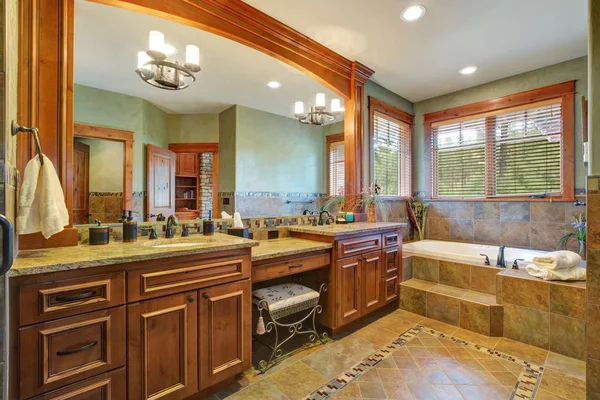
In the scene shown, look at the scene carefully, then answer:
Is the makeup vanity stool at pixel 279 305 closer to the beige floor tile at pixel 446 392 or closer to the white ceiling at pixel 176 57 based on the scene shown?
the beige floor tile at pixel 446 392

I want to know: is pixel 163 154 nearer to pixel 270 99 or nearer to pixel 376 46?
pixel 270 99

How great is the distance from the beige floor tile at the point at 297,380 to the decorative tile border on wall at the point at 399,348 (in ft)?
0.16

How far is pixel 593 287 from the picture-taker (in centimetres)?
149

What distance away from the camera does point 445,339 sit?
2.24 metres

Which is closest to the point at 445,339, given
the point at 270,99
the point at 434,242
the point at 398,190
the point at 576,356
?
the point at 576,356

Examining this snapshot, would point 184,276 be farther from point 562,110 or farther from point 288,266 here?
point 562,110

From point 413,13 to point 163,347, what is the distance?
2.88 metres

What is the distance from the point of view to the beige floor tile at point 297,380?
5.33ft

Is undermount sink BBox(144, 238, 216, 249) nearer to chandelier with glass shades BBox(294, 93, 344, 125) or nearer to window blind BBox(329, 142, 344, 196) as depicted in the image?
chandelier with glass shades BBox(294, 93, 344, 125)

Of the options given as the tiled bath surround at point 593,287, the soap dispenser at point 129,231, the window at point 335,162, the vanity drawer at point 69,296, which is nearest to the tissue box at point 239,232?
the soap dispenser at point 129,231

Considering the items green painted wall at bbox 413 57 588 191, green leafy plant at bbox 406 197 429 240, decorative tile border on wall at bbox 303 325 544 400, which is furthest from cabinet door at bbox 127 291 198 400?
green painted wall at bbox 413 57 588 191

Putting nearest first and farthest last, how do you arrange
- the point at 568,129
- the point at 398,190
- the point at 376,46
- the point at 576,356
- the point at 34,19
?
1. the point at 34,19
2. the point at 576,356
3. the point at 376,46
4. the point at 568,129
5. the point at 398,190

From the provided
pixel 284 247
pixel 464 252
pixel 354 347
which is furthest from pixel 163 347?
pixel 464 252

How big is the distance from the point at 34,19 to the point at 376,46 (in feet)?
8.33
